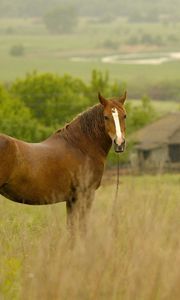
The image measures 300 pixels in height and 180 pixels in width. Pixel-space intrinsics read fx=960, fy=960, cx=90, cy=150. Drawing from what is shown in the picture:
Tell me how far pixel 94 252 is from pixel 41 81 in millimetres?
70298

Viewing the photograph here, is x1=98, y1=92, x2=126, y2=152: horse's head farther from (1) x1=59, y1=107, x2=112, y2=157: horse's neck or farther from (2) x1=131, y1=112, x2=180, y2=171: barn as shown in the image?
(2) x1=131, y1=112, x2=180, y2=171: barn

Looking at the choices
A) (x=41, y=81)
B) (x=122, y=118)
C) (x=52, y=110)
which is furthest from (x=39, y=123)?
(x=122, y=118)

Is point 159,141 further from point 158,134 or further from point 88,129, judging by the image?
point 88,129

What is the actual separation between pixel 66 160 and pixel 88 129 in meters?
0.46

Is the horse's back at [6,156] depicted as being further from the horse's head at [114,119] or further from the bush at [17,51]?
the bush at [17,51]

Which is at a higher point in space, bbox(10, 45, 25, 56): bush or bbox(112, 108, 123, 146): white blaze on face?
bbox(112, 108, 123, 146): white blaze on face

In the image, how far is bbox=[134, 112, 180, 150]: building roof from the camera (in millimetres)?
69250

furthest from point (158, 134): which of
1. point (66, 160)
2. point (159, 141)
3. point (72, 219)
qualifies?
point (72, 219)

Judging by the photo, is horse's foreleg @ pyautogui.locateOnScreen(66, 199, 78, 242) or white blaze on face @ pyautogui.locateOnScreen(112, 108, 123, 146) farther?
white blaze on face @ pyautogui.locateOnScreen(112, 108, 123, 146)

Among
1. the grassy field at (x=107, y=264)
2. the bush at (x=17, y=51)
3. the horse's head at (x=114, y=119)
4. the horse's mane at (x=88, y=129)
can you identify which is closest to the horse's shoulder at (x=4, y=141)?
the horse's mane at (x=88, y=129)

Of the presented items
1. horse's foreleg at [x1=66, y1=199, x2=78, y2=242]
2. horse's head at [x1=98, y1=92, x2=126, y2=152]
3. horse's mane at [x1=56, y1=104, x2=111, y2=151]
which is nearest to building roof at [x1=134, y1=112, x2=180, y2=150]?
horse's mane at [x1=56, y1=104, x2=111, y2=151]

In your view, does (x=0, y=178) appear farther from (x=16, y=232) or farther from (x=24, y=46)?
(x=24, y=46)

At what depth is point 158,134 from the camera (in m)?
70.4

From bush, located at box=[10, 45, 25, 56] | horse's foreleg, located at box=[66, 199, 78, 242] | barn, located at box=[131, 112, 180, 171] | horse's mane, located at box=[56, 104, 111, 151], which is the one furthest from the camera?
bush, located at box=[10, 45, 25, 56]
